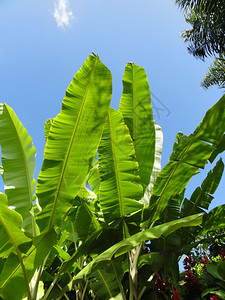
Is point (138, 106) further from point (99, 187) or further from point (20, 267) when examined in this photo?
point (20, 267)

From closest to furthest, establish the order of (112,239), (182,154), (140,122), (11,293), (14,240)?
1. (14,240)
2. (11,293)
3. (182,154)
4. (112,239)
5. (140,122)

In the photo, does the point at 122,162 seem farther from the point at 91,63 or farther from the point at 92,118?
the point at 91,63

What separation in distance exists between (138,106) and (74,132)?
0.84 metres

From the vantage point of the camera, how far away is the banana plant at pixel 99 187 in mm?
1907

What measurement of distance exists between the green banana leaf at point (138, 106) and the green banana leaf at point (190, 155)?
439 millimetres

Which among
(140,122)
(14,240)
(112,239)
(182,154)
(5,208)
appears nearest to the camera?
(5,208)

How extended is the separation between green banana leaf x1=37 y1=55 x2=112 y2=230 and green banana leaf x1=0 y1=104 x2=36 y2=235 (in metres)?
0.26

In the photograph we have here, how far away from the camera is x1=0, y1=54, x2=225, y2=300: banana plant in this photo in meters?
1.91

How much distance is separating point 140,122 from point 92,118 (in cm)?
71

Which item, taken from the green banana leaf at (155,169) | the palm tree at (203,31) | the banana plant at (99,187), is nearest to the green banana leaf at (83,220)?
the banana plant at (99,187)

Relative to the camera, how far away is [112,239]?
229cm

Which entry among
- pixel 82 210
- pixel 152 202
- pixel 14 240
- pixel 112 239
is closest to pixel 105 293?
pixel 112 239

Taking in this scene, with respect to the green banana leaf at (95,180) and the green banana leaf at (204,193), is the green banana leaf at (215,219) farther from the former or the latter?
the green banana leaf at (95,180)

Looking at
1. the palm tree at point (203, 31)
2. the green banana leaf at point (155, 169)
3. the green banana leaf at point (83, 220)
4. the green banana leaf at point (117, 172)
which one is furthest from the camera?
→ the palm tree at point (203, 31)
